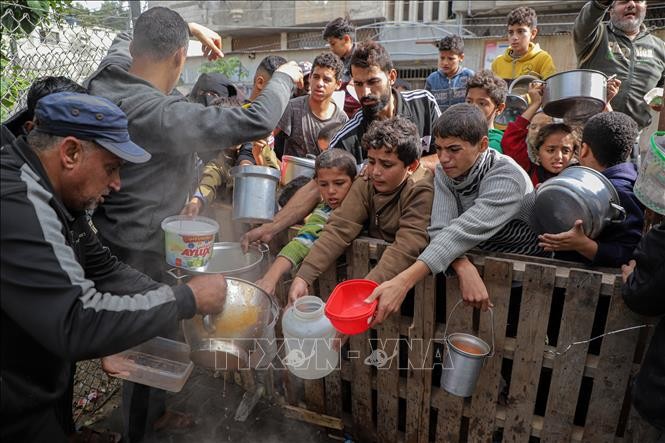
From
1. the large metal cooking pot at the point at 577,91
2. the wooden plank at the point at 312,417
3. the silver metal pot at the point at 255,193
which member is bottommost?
the wooden plank at the point at 312,417

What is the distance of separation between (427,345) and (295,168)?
1.72 metres

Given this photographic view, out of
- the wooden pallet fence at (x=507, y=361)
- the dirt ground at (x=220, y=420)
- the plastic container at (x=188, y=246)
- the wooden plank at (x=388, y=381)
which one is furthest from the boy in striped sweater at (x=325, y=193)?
the dirt ground at (x=220, y=420)

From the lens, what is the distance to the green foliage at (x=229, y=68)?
21.8 metres

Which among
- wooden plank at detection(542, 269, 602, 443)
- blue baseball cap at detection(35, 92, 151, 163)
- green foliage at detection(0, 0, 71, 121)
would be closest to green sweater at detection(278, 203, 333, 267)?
blue baseball cap at detection(35, 92, 151, 163)

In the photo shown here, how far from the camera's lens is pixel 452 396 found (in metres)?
2.70

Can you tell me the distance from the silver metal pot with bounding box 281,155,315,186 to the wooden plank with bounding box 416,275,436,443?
1.39 m

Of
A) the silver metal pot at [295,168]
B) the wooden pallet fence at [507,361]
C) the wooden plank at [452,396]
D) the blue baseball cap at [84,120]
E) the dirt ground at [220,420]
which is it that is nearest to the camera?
the blue baseball cap at [84,120]

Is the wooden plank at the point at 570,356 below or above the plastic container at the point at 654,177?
below

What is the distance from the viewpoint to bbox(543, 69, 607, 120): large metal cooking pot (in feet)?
10.1

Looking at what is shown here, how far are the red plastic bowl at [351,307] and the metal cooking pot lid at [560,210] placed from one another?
95 cm

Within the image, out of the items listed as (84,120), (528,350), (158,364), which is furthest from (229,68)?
(528,350)

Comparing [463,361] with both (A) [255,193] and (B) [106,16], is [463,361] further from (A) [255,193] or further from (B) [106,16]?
(B) [106,16]

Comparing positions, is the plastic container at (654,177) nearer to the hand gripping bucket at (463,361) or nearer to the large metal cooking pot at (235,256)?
the hand gripping bucket at (463,361)

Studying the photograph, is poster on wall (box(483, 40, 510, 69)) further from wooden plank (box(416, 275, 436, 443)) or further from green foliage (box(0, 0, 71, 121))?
wooden plank (box(416, 275, 436, 443))
